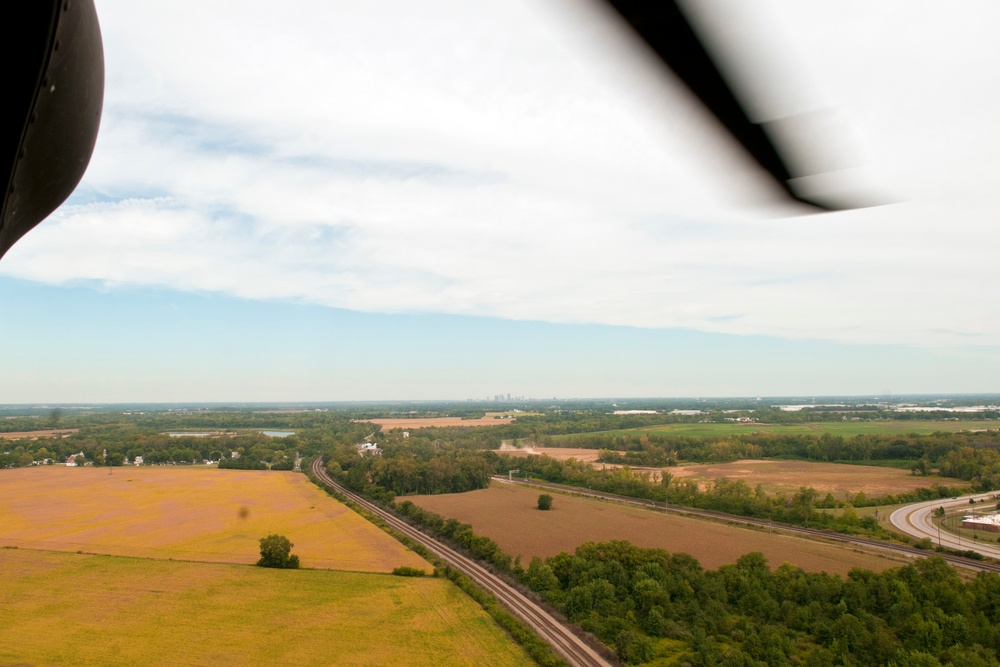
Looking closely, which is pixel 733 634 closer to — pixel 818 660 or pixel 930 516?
pixel 818 660

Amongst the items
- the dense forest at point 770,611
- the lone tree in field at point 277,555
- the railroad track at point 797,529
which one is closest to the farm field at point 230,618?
the lone tree in field at point 277,555

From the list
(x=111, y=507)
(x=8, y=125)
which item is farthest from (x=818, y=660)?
(x=111, y=507)

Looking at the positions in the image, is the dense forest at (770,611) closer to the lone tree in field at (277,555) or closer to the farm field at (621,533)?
the farm field at (621,533)

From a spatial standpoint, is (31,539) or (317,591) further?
(31,539)

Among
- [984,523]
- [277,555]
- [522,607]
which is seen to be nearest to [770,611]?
[522,607]

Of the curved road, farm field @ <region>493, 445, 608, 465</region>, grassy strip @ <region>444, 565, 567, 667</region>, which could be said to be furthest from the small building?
farm field @ <region>493, 445, 608, 465</region>

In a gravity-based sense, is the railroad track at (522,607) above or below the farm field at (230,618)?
below
